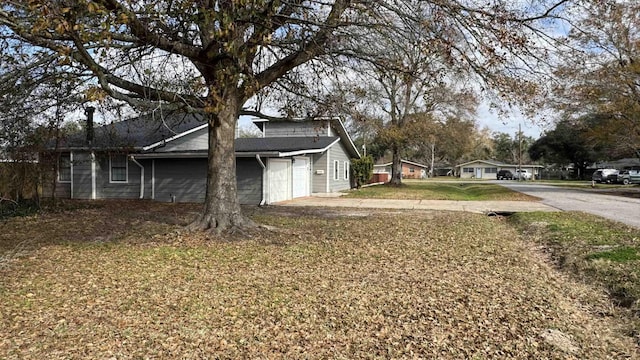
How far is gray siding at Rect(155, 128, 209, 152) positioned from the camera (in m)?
19.5

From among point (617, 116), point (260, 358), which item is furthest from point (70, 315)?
point (617, 116)

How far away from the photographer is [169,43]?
8094mm

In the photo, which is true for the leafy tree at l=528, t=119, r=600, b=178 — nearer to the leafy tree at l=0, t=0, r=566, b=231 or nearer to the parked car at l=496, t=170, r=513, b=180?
the parked car at l=496, t=170, r=513, b=180

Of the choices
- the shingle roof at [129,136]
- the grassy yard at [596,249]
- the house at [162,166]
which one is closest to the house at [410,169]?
the house at [162,166]

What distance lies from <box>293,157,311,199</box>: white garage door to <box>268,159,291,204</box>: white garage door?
76 cm

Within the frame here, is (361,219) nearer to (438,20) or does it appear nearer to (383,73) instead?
(383,73)

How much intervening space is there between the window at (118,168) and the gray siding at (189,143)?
172cm

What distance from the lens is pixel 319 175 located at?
2319cm

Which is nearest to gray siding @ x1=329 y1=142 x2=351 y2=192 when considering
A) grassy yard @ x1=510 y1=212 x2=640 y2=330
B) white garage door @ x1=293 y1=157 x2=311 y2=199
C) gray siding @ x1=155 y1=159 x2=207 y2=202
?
white garage door @ x1=293 y1=157 x2=311 y2=199

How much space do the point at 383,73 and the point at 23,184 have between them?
11622 mm

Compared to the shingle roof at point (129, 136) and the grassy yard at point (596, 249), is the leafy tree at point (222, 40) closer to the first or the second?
the grassy yard at point (596, 249)

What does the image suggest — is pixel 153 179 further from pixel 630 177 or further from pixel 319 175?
pixel 630 177

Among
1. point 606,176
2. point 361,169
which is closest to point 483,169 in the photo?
point 606,176

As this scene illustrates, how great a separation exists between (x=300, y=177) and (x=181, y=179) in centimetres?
578
